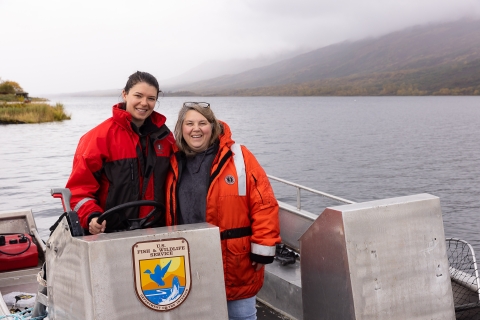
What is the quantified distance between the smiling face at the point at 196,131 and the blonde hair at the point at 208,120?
23mm

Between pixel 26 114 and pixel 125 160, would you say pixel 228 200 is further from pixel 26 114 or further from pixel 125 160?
pixel 26 114

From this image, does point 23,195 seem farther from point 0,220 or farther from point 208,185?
point 208,185

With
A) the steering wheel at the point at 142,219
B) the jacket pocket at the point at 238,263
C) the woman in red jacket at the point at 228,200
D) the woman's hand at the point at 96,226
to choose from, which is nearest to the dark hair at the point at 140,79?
the woman in red jacket at the point at 228,200

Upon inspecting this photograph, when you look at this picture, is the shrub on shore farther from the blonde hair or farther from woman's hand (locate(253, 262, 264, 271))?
woman's hand (locate(253, 262, 264, 271))

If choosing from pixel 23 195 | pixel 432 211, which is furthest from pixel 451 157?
pixel 432 211

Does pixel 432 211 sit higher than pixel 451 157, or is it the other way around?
pixel 432 211

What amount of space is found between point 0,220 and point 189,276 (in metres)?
4.49

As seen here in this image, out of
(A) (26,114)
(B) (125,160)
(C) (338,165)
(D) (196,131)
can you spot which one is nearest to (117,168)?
(B) (125,160)

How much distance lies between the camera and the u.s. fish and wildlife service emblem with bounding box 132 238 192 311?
2240 millimetres

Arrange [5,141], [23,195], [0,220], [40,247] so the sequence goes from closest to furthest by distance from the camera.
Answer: [40,247] → [0,220] → [23,195] → [5,141]

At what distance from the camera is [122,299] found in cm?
221

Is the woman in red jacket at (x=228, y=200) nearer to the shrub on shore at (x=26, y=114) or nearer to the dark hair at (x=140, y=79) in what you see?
the dark hair at (x=140, y=79)

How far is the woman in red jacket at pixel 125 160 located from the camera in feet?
9.62

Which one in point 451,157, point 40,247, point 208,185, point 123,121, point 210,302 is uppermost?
point 123,121
